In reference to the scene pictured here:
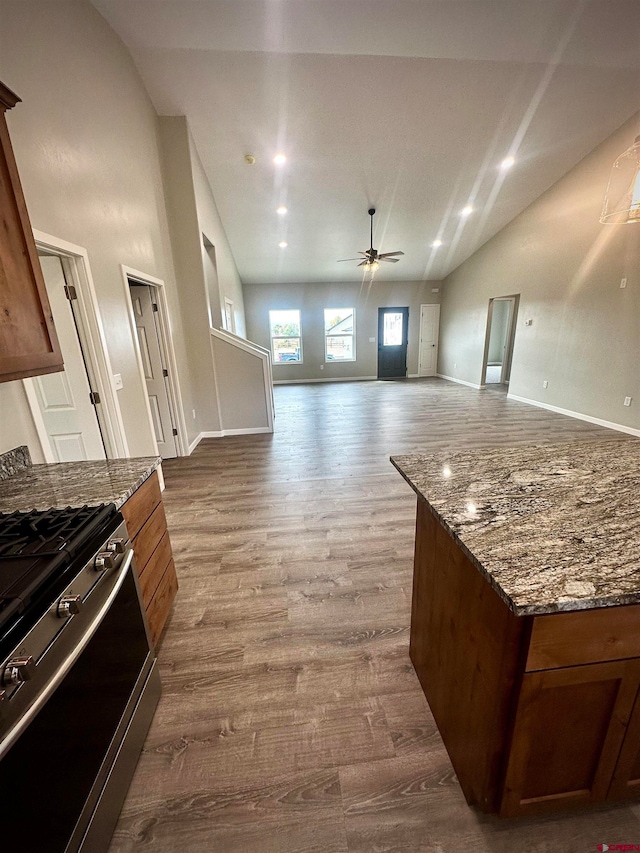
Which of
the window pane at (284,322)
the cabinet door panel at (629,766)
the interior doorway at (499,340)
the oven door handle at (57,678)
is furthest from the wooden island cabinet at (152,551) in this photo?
the interior doorway at (499,340)

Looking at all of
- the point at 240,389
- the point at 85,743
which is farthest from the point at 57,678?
the point at 240,389

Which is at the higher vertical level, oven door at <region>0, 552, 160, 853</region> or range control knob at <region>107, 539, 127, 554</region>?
range control knob at <region>107, 539, 127, 554</region>

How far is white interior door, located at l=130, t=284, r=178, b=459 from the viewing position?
3.67 m

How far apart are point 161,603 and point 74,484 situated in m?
0.72

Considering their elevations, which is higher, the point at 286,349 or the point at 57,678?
the point at 286,349

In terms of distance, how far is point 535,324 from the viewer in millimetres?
6105

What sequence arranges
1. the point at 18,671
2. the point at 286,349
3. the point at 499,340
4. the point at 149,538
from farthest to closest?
1. the point at 499,340
2. the point at 286,349
3. the point at 149,538
4. the point at 18,671

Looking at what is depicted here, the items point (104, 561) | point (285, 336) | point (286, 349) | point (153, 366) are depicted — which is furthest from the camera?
point (286, 349)

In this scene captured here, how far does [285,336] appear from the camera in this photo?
938 cm

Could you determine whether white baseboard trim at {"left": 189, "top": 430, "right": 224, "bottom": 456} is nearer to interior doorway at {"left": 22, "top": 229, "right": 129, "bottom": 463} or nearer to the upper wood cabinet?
interior doorway at {"left": 22, "top": 229, "right": 129, "bottom": 463}

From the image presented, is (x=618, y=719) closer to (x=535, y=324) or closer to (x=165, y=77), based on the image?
(x=165, y=77)

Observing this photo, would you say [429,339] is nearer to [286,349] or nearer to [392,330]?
[392,330]

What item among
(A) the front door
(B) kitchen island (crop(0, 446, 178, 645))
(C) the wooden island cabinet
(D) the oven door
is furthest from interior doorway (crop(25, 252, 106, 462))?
(A) the front door

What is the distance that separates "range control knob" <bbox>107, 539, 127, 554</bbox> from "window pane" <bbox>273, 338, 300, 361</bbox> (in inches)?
341
